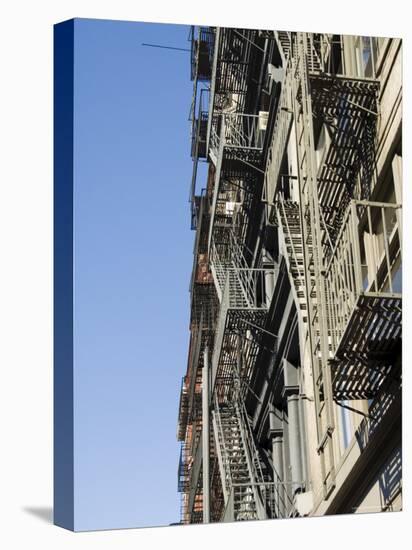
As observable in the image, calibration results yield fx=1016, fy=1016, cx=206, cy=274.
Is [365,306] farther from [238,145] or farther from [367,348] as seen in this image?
[238,145]

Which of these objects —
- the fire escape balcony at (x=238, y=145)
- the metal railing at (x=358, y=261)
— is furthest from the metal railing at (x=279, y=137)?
the metal railing at (x=358, y=261)

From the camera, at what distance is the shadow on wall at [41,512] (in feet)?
36.7

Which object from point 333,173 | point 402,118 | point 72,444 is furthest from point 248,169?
point 72,444

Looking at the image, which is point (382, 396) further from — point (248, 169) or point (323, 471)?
point (248, 169)

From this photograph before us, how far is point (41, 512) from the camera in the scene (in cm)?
1140

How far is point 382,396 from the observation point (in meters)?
11.3

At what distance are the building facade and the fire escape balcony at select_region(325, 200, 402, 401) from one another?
0.07ft

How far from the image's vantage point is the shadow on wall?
36.7ft

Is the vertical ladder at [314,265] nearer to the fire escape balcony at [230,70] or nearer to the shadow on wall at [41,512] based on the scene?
the shadow on wall at [41,512]

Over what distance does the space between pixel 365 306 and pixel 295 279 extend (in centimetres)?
473

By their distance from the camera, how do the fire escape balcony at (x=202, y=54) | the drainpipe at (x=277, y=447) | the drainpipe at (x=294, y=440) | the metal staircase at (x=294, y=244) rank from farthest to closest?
1. the fire escape balcony at (x=202, y=54)
2. the drainpipe at (x=277, y=447)
3. the drainpipe at (x=294, y=440)
4. the metal staircase at (x=294, y=244)

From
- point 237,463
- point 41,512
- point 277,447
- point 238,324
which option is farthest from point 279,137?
point 41,512

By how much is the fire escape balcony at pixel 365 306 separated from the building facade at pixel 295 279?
2 cm

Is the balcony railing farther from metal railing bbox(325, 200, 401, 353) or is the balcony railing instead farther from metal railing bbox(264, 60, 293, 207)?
metal railing bbox(325, 200, 401, 353)
